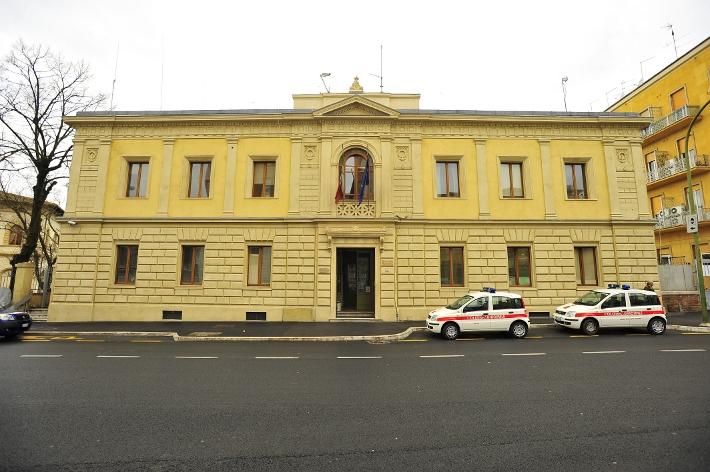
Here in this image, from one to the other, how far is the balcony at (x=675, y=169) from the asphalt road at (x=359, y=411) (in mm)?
20358

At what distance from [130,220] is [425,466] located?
19.6 metres

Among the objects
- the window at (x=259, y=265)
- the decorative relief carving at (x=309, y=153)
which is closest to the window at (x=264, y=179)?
the decorative relief carving at (x=309, y=153)

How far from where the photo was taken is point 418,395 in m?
6.63

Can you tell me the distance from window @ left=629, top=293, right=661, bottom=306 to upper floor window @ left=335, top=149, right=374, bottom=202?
12056 millimetres

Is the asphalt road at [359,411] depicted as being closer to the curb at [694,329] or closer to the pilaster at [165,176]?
the curb at [694,329]

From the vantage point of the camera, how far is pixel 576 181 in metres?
19.5

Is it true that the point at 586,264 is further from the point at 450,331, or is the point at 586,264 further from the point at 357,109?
the point at 357,109

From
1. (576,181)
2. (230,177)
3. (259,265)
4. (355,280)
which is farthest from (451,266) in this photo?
(230,177)

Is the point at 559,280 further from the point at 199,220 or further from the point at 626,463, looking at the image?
the point at 199,220

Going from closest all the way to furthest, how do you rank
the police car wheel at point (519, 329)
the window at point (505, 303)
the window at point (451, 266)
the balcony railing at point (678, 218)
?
the police car wheel at point (519, 329), the window at point (505, 303), the window at point (451, 266), the balcony railing at point (678, 218)

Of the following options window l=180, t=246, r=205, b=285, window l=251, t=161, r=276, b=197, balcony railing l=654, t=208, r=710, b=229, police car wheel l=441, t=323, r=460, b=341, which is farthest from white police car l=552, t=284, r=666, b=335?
window l=180, t=246, r=205, b=285

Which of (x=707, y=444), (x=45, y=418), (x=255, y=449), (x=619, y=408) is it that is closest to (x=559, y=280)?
(x=619, y=408)

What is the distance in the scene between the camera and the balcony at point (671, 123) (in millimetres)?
24266

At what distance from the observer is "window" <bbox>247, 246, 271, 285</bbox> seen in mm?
18422
